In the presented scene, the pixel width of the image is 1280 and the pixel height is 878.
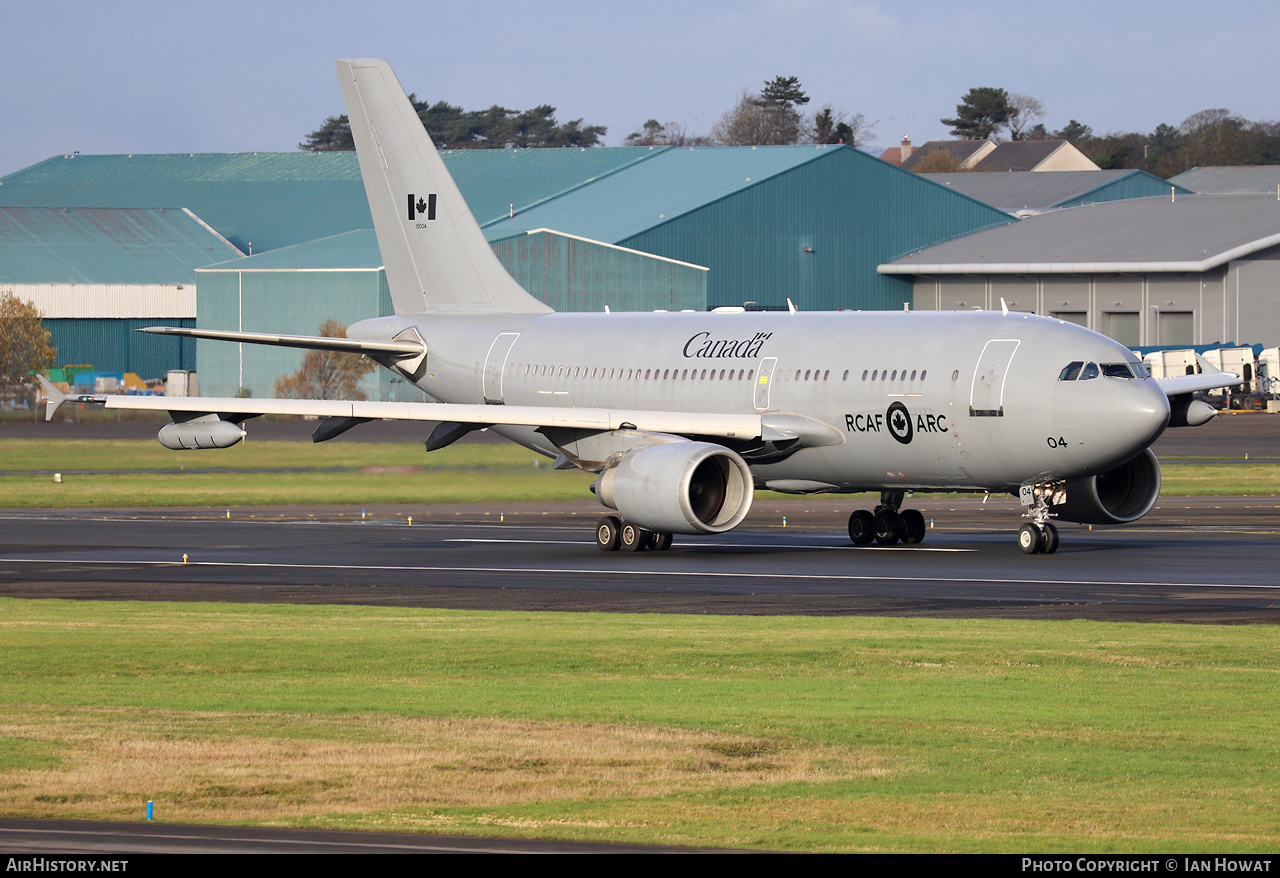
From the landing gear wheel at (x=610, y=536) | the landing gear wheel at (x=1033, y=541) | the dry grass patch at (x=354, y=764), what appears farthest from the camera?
the landing gear wheel at (x=610, y=536)

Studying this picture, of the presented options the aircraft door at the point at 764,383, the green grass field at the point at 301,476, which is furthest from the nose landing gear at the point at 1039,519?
the green grass field at the point at 301,476

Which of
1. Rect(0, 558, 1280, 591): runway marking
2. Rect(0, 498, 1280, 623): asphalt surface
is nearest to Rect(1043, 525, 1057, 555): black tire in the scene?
Rect(0, 498, 1280, 623): asphalt surface

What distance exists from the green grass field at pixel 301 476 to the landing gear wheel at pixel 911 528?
951cm

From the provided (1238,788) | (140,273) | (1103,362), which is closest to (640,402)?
(1103,362)

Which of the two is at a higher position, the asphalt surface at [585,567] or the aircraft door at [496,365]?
the aircraft door at [496,365]

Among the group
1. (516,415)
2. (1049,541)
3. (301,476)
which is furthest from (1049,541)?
(301,476)

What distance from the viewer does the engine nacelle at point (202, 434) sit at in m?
34.7

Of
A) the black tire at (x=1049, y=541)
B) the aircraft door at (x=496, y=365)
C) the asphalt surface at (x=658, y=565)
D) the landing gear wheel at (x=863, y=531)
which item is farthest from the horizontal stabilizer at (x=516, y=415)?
the aircraft door at (x=496, y=365)

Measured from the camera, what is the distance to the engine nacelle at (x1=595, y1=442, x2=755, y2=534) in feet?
108

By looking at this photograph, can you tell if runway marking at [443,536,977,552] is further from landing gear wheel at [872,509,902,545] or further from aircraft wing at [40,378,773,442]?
aircraft wing at [40,378,773,442]

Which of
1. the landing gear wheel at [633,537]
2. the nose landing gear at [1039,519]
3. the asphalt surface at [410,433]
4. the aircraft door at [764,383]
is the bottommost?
the landing gear wheel at [633,537]

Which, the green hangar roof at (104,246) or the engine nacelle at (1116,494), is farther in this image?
the green hangar roof at (104,246)

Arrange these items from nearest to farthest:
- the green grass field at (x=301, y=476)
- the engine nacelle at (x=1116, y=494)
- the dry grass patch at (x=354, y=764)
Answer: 1. the dry grass patch at (x=354, y=764)
2. the engine nacelle at (x=1116, y=494)
3. the green grass field at (x=301, y=476)

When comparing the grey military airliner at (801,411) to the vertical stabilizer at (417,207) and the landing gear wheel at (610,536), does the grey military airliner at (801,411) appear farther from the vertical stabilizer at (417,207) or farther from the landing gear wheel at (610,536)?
the vertical stabilizer at (417,207)
